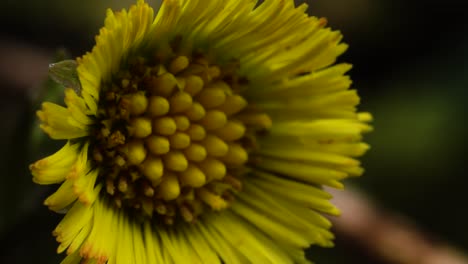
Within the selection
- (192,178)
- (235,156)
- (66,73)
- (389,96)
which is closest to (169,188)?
(192,178)

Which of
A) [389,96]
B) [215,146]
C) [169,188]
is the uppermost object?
[389,96]

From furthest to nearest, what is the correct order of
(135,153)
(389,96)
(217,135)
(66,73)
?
(389,96)
(217,135)
(135,153)
(66,73)

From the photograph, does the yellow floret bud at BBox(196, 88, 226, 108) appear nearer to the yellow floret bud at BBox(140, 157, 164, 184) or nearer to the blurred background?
the yellow floret bud at BBox(140, 157, 164, 184)

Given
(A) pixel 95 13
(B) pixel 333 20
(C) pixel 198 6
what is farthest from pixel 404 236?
(C) pixel 198 6

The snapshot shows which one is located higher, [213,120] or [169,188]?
[213,120]

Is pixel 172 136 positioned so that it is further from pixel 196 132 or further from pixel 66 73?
pixel 66 73

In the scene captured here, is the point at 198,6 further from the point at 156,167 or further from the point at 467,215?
the point at 467,215
